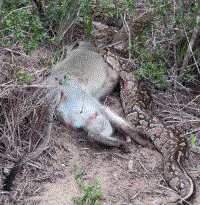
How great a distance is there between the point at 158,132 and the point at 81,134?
1.17 metres

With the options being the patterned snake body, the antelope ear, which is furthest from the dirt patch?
the antelope ear

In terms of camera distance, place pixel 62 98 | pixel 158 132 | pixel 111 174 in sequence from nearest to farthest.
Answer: pixel 111 174 → pixel 62 98 → pixel 158 132

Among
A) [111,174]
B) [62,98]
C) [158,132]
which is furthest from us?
[158,132]

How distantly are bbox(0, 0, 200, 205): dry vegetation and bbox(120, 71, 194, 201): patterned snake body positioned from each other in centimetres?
13

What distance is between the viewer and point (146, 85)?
5.77 meters

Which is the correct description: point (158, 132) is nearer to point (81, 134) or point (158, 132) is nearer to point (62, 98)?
point (81, 134)

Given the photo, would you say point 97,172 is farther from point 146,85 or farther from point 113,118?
point 146,85

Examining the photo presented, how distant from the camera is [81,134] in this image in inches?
183

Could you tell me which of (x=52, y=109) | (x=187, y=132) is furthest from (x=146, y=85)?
(x=52, y=109)

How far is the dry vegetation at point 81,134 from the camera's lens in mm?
3750

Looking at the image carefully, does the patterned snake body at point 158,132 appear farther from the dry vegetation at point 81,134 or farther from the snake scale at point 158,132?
the dry vegetation at point 81,134

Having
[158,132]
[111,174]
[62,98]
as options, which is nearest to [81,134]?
[62,98]

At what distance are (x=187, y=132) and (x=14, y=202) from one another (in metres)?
2.86

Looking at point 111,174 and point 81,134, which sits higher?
point 81,134
